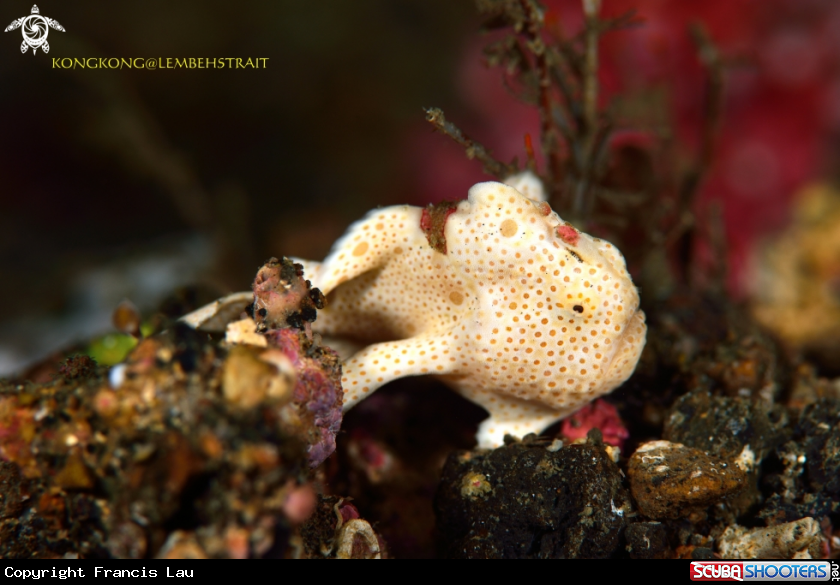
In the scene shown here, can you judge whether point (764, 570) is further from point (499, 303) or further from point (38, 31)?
point (38, 31)

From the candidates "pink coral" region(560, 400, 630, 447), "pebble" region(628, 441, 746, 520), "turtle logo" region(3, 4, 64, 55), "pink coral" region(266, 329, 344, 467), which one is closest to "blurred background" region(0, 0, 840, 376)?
"turtle logo" region(3, 4, 64, 55)

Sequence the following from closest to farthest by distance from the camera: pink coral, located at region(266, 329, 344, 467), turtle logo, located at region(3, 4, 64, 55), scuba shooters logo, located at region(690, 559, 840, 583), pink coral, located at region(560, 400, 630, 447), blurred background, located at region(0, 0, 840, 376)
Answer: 1. pink coral, located at region(266, 329, 344, 467)
2. scuba shooters logo, located at region(690, 559, 840, 583)
3. pink coral, located at region(560, 400, 630, 447)
4. turtle logo, located at region(3, 4, 64, 55)
5. blurred background, located at region(0, 0, 840, 376)

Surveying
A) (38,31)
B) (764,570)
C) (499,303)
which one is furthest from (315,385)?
(38,31)

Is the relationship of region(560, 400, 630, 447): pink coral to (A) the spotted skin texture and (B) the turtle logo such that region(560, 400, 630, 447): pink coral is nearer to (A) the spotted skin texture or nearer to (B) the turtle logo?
(A) the spotted skin texture

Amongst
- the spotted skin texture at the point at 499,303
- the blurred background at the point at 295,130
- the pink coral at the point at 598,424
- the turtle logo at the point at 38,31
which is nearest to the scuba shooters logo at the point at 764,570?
the pink coral at the point at 598,424

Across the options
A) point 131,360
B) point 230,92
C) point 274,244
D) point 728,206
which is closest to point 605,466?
point 131,360

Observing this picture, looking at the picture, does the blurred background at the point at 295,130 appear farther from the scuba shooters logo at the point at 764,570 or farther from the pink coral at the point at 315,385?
the pink coral at the point at 315,385

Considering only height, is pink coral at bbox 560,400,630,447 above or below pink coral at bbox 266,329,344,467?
below
